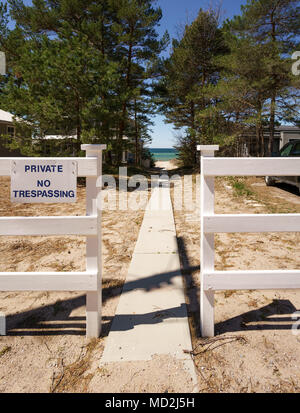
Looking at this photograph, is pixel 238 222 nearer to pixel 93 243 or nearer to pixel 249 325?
pixel 249 325

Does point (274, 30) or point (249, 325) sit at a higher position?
point (274, 30)

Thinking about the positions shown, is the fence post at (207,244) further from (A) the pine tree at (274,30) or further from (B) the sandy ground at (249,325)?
(A) the pine tree at (274,30)

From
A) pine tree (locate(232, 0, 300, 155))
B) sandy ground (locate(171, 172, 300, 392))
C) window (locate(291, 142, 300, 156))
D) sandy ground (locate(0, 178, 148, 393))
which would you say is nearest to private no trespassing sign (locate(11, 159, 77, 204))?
sandy ground (locate(0, 178, 148, 393))

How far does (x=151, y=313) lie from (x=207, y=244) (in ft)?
2.84

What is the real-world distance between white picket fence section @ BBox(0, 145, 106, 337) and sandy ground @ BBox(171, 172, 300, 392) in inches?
39.5

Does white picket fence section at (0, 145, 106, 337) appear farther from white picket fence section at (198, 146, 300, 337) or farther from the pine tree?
the pine tree

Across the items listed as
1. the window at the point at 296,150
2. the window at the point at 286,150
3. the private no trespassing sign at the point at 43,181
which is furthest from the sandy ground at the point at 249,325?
the window at the point at 286,150

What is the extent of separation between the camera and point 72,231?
1.90m

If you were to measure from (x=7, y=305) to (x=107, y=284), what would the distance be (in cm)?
101

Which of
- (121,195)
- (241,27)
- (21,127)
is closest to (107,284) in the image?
(121,195)

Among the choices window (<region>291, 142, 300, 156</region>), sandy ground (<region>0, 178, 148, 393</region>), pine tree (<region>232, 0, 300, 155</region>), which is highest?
pine tree (<region>232, 0, 300, 155</region>)

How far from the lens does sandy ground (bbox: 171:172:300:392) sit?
1664 mm

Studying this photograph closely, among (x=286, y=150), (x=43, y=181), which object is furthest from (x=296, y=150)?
(x=43, y=181)
